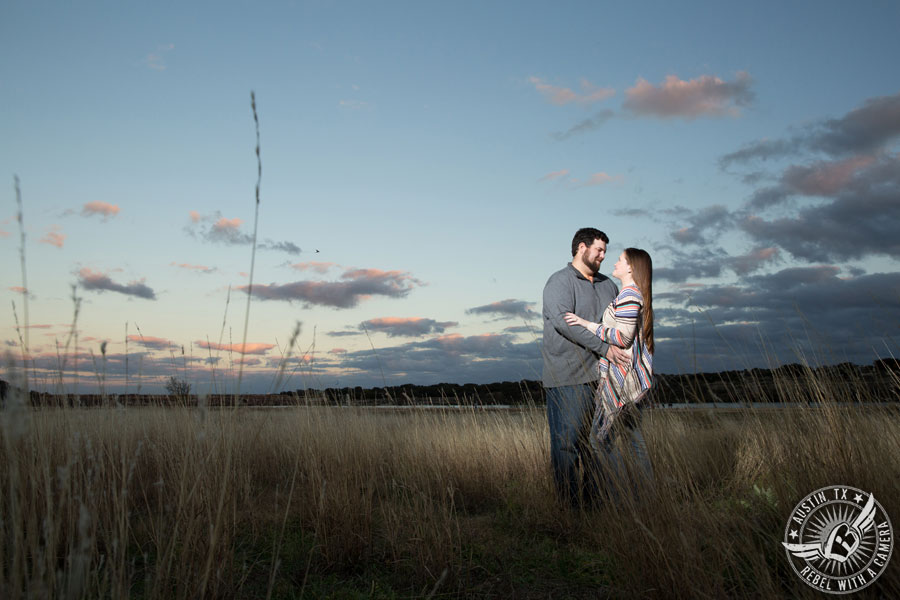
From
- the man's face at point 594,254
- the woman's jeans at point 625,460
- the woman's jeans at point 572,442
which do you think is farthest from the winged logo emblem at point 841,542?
the man's face at point 594,254

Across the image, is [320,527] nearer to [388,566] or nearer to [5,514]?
[388,566]

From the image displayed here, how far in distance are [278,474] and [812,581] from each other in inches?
211

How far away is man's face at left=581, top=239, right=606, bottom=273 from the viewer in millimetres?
4211

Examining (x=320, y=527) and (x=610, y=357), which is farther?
(x=610, y=357)

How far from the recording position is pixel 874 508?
2.41m

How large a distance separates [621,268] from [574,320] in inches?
19.1

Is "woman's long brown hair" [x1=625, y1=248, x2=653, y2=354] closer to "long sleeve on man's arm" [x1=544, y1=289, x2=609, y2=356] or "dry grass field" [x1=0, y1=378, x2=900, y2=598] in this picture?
"long sleeve on man's arm" [x1=544, y1=289, x2=609, y2=356]

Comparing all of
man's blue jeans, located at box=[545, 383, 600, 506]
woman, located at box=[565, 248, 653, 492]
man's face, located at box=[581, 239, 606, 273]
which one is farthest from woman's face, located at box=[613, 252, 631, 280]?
man's blue jeans, located at box=[545, 383, 600, 506]

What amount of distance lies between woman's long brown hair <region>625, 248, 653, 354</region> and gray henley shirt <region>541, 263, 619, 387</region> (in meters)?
0.35

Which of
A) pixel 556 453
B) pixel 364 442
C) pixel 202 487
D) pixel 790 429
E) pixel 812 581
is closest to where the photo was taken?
pixel 812 581

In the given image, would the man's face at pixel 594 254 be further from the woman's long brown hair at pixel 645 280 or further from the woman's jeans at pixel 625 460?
the woman's jeans at pixel 625 460

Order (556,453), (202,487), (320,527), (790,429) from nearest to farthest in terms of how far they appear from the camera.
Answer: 1. (202,487)
2. (790,429)
3. (320,527)
4. (556,453)

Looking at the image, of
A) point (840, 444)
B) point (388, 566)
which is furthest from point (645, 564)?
point (388, 566)

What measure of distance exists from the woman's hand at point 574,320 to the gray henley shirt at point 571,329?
3cm
